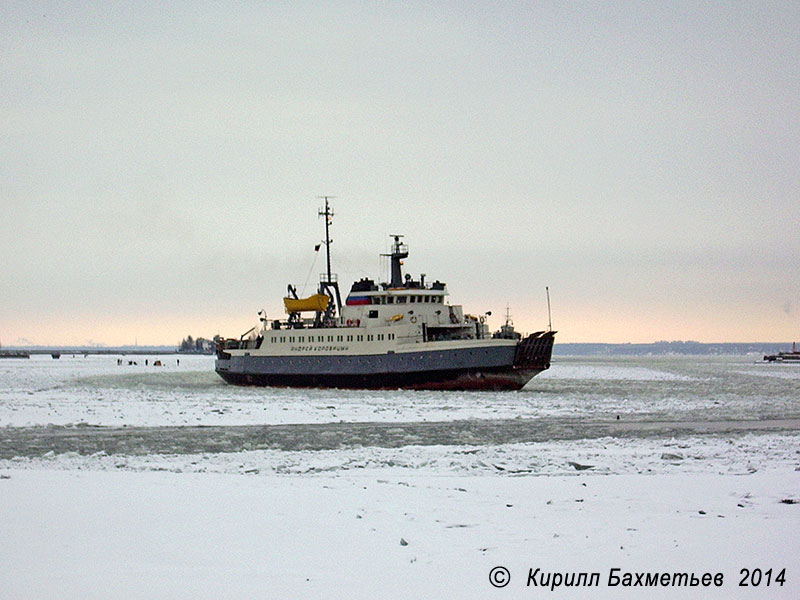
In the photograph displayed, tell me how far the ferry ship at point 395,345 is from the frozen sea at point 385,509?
20.3 metres

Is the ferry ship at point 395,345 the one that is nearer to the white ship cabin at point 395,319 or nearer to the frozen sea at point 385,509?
the white ship cabin at point 395,319

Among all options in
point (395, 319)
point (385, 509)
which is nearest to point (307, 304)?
point (395, 319)

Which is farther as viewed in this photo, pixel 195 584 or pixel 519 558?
pixel 519 558

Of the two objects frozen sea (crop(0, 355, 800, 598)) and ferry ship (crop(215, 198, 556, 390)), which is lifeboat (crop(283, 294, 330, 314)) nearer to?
ferry ship (crop(215, 198, 556, 390))

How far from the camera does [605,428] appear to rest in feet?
75.7

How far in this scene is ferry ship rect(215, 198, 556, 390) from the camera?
1692 inches

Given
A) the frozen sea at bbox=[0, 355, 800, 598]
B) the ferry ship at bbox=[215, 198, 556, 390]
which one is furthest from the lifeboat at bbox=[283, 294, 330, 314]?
the frozen sea at bbox=[0, 355, 800, 598]

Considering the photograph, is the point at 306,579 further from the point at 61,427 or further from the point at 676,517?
the point at 61,427

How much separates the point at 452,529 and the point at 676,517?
271cm

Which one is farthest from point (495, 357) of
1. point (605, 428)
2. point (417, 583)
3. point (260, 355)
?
point (417, 583)

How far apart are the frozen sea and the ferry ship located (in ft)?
66.5

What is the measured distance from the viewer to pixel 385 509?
11.1 meters

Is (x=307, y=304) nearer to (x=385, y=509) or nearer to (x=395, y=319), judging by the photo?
(x=395, y=319)

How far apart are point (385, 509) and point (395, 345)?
33.2 metres
